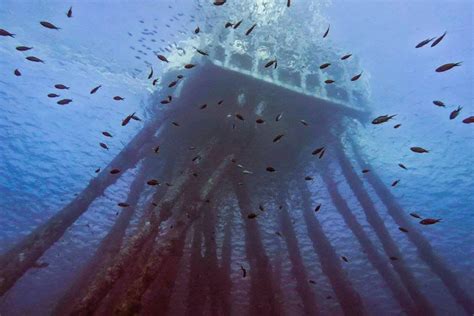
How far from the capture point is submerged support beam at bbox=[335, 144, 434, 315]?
350 inches

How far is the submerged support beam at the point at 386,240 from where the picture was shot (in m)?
8.88

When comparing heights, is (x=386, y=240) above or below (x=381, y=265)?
above

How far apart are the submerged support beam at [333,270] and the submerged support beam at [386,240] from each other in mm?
1651

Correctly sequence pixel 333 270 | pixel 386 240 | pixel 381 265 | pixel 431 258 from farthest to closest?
pixel 381 265, pixel 386 240, pixel 333 270, pixel 431 258

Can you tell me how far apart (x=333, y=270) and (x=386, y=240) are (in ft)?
7.14

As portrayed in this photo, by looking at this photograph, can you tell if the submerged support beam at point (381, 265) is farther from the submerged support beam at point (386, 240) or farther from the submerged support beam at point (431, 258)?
the submerged support beam at point (431, 258)

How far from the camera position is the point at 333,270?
32.5 ft

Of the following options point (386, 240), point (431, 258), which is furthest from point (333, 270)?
point (431, 258)

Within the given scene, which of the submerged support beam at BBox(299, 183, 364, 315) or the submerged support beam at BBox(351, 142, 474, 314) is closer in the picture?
the submerged support beam at BBox(299, 183, 364, 315)

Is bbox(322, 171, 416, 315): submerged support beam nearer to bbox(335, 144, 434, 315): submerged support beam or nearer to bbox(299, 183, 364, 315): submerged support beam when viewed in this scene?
bbox(335, 144, 434, 315): submerged support beam

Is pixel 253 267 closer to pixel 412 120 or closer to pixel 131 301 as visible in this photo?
pixel 131 301

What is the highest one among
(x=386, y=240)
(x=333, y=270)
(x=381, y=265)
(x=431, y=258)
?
(x=386, y=240)

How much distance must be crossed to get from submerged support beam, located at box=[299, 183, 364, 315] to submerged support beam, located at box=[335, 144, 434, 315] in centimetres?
165

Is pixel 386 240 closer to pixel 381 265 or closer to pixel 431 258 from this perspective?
pixel 381 265
